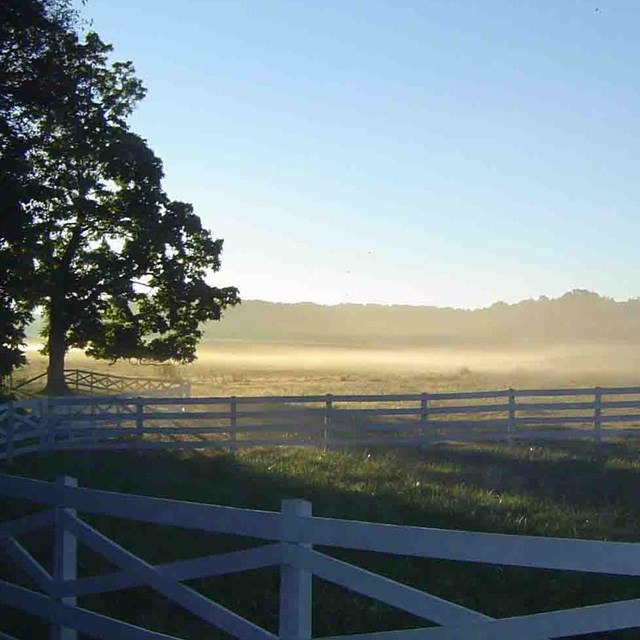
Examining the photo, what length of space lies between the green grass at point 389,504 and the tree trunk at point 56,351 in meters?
14.6

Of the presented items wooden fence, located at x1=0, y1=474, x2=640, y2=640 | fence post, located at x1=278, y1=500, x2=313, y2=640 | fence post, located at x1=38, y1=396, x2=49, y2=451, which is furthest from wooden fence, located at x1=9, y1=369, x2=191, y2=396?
fence post, located at x1=278, y1=500, x2=313, y2=640

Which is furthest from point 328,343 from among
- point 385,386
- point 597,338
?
point 385,386

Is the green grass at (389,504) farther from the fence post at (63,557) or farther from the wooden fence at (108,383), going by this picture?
the wooden fence at (108,383)

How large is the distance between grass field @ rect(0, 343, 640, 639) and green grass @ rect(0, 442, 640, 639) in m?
0.02

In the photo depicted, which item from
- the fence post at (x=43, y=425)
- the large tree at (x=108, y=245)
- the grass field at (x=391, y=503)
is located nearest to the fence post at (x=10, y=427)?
the grass field at (x=391, y=503)

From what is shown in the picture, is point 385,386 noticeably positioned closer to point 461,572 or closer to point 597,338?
point 461,572

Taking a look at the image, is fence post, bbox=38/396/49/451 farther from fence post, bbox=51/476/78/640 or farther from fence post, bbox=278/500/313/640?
fence post, bbox=278/500/313/640

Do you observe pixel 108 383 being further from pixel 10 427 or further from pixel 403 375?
pixel 403 375

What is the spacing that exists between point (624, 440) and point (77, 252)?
64.0 feet

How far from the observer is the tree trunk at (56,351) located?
1369 inches

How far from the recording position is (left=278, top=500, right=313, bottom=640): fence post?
486 centimetres

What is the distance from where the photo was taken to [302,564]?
482cm

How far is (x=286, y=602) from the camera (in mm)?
4918

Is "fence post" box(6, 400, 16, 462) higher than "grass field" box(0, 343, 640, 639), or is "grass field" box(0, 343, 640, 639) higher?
"fence post" box(6, 400, 16, 462)
